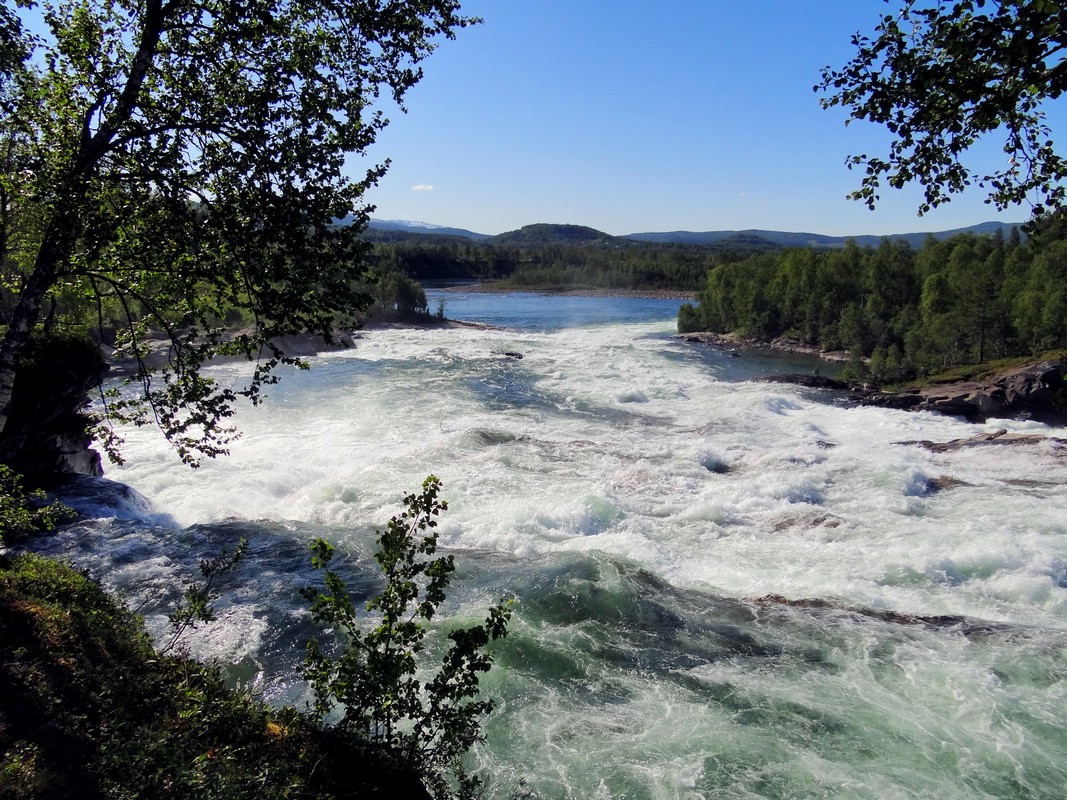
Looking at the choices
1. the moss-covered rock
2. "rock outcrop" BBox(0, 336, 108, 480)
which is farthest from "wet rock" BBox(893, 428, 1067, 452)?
"rock outcrop" BBox(0, 336, 108, 480)

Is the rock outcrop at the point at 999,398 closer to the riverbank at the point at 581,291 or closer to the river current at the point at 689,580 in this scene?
the river current at the point at 689,580

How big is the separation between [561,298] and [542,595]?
132 metres

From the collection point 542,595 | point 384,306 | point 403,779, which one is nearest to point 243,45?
point 403,779

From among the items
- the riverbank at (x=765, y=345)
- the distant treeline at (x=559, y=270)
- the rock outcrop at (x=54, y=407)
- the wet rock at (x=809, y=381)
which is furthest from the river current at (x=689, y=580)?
the distant treeline at (x=559, y=270)

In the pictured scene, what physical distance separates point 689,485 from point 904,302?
55.1 metres

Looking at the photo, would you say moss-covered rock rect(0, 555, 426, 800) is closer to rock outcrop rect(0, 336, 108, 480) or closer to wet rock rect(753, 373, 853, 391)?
rock outcrop rect(0, 336, 108, 480)

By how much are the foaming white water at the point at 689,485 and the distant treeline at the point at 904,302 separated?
13.1 m

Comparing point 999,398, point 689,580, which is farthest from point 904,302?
point 689,580

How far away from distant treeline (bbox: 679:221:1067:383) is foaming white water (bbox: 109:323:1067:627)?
13.1 m

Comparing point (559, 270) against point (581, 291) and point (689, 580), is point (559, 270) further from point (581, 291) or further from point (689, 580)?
point (689, 580)

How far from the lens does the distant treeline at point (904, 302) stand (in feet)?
150

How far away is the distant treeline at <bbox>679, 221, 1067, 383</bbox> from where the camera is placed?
4569cm

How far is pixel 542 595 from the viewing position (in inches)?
512

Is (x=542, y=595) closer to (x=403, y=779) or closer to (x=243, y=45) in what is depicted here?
(x=403, y=779)
